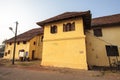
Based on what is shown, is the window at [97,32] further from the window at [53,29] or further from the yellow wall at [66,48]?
the window at [53,29]

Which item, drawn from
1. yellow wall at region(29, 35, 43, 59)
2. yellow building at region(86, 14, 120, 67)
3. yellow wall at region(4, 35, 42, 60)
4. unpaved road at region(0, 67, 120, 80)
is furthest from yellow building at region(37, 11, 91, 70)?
yellow wall at region(29, 35, 43, 59)

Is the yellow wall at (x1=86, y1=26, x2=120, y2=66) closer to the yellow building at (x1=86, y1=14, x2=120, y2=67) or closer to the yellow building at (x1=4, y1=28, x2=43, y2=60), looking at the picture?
the yellow building at (x1=86, y1=14, x2=120, y2=67)

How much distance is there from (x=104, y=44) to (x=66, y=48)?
6.71m

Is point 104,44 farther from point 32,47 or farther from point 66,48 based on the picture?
point 32,47

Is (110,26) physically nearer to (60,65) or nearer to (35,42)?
(60,65)

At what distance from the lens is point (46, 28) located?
639 inches

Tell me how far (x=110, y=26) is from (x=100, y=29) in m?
1.56

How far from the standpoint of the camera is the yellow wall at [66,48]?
1286 cm

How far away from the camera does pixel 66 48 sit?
13859 mm

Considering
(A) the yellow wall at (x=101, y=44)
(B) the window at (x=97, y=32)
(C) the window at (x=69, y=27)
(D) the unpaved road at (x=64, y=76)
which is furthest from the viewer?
(B) the window at (x=97, y=32)

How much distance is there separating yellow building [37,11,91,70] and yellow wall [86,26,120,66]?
3978 mm

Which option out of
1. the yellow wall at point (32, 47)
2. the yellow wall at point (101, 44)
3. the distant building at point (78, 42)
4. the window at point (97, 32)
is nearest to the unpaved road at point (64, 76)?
the distant building at point (78, 42)

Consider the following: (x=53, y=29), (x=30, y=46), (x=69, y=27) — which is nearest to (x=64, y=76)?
(x=69, y=27)

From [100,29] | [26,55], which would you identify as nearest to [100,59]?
[100,29]
